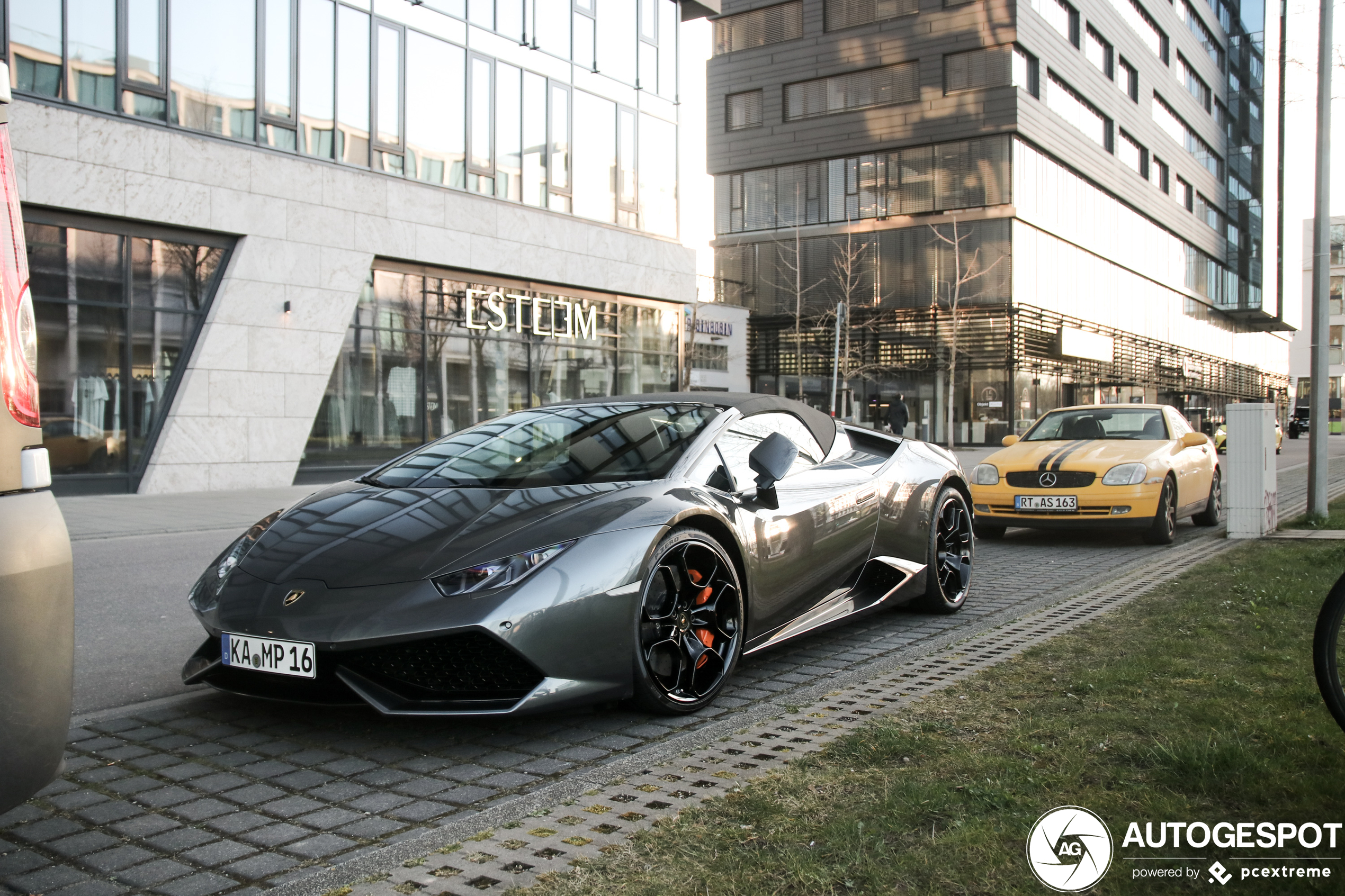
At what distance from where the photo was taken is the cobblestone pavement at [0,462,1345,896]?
9.59 feet

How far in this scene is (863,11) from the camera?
140 ft

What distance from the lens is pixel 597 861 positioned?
9.33 ft

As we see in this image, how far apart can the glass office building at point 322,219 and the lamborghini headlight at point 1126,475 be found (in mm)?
13650

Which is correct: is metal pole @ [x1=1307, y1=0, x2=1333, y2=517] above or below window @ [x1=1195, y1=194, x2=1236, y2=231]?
below

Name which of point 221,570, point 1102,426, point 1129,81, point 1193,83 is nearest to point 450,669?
point 221,570

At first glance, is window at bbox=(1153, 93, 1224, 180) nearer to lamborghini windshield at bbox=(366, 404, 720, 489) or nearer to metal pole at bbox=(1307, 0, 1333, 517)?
metal pole at bbox=(1307, 0, 1333, 517)

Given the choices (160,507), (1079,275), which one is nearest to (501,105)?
(160,507)

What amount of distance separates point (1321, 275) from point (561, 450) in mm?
9620

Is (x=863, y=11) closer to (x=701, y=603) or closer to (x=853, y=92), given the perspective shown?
(x=853, y=92)

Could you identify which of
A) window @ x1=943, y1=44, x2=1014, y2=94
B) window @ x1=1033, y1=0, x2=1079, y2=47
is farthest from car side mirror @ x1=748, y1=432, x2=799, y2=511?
window @ x1=1033, y1=0, x2=1079, y2=47

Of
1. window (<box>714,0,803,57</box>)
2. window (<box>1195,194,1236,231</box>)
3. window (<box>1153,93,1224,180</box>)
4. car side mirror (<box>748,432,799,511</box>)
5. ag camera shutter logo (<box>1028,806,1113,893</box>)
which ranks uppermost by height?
window (<box>714,0,803,57</box>)

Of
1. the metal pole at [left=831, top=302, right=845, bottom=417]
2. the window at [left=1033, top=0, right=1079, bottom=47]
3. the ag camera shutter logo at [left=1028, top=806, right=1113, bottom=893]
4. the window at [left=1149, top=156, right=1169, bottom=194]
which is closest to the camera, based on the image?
the ag camera shutter logo at [left=1028, top=806, right=1113, bottom=893]

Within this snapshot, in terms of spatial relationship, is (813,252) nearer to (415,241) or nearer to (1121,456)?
(415,241)

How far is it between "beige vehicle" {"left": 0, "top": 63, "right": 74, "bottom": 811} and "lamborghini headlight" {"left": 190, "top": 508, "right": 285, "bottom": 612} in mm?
1531
